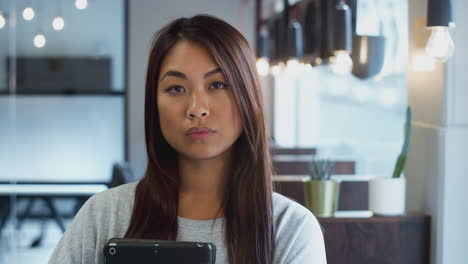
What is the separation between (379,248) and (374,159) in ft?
6.21

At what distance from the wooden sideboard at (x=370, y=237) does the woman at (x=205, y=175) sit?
39.9 inches

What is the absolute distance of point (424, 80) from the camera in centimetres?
246

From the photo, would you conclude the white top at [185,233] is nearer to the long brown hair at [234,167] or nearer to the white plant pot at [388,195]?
the long brown hair at [234,167]

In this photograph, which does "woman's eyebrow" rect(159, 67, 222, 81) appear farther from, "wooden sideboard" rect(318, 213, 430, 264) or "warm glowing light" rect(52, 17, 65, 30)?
"warm glowing light" rect(52, 17, 65, 30)

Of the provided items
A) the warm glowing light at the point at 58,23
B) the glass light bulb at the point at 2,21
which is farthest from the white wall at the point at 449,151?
the warm glowing light at the point at 58,23

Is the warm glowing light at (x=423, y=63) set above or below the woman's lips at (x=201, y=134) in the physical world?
above

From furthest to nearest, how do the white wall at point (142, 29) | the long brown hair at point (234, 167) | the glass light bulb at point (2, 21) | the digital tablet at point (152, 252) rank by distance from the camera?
the white wall at point (142, 29) < the glass light bulb at point (2, 21) < the long brown hair at point (234, 167) < the digital tablet at point (152, 252)

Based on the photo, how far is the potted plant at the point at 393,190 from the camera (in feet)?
7.87

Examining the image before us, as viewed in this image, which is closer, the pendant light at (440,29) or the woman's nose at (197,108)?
the woman's nose at (197,108)

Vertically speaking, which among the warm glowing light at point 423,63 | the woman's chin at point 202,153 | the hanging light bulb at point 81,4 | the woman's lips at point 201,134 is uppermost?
the hanging light bulb at point 81,4

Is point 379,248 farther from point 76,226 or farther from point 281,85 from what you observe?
point 281,85

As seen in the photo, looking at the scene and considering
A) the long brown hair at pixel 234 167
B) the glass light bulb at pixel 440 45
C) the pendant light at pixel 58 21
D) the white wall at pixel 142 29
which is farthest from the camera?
the white wall at pixel 142 29

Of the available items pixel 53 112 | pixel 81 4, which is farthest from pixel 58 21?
pixel 53 112

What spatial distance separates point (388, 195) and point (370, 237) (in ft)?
0.53
